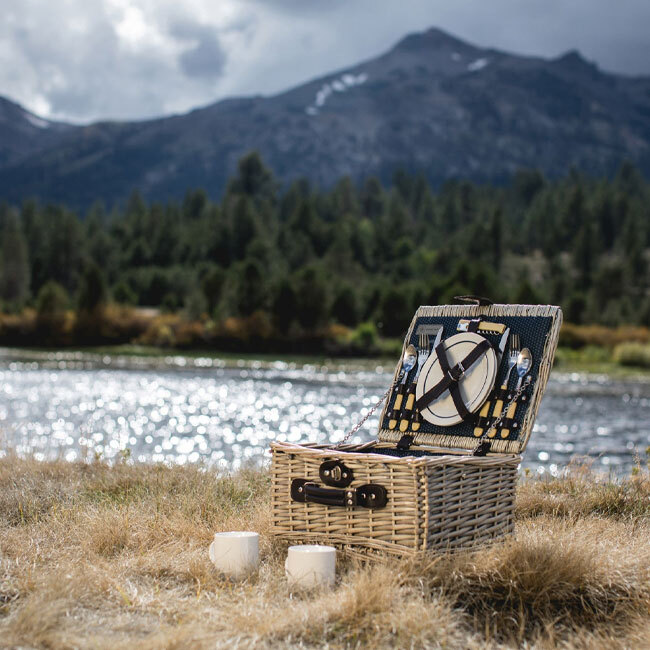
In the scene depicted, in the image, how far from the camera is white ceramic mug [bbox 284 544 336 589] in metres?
4.49

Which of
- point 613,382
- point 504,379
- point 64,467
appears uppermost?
point 504,379

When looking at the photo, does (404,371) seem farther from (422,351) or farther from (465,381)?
(465,381)

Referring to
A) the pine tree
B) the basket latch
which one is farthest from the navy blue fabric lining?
the pine tree

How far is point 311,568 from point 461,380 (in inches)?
68.6

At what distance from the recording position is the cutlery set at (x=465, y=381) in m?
5.45

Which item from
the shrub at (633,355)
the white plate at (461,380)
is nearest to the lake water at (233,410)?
the white plate at (461,380)

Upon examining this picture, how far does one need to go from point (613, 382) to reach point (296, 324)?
3052cm

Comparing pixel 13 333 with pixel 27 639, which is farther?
pixel 13 333

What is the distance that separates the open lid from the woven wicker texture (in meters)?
0.28

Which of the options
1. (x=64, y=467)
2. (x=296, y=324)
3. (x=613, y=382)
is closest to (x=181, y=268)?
(x=296, y=324)

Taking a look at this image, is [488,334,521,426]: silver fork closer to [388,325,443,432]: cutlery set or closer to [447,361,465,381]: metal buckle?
[447,361,465,381]: metal buckle

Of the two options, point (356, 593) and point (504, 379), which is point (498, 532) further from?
point (356, 593)

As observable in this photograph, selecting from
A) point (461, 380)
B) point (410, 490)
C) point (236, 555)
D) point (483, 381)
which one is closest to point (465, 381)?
point (461, 380)

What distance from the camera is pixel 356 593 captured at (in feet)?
13.7
